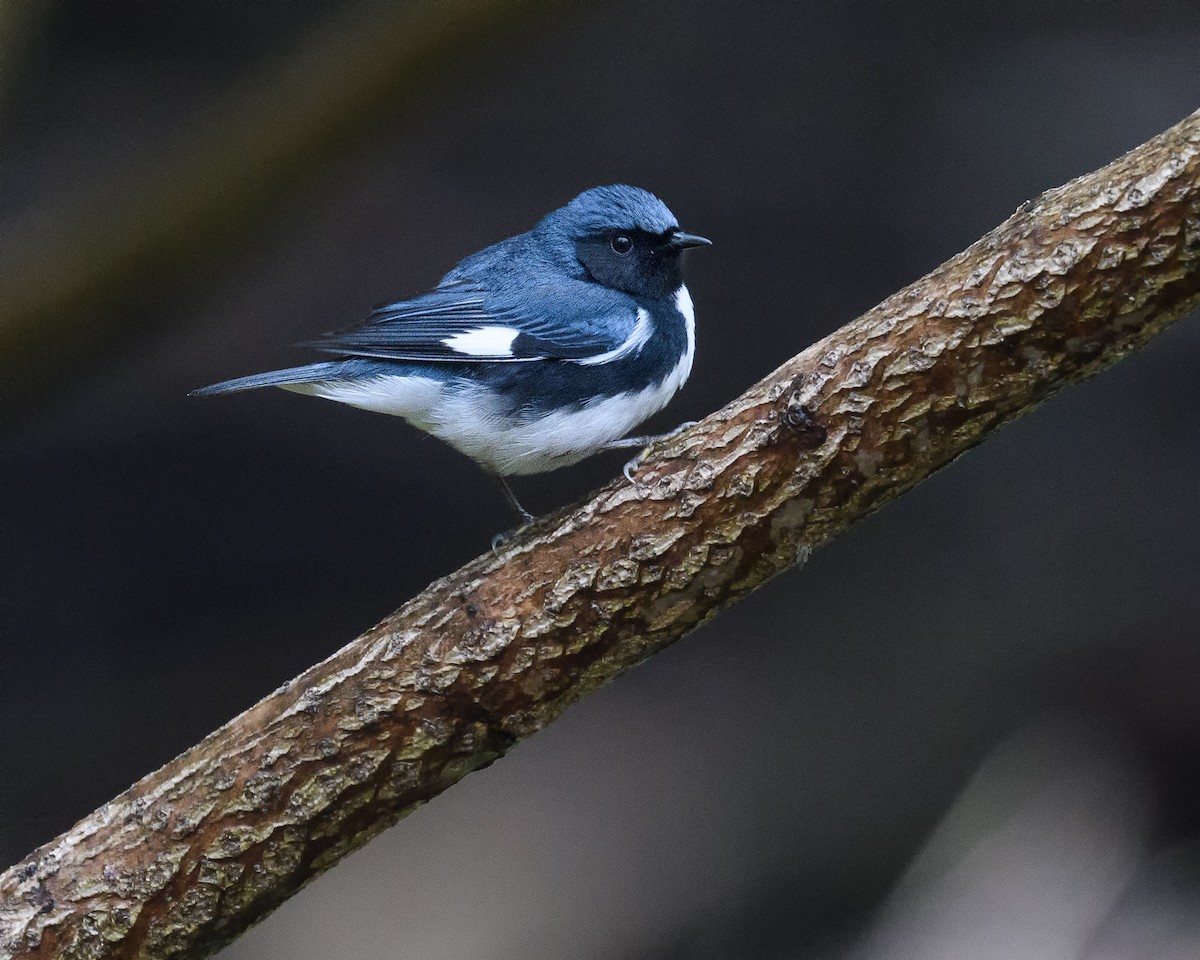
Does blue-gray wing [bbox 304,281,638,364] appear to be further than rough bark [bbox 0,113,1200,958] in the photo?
Yes

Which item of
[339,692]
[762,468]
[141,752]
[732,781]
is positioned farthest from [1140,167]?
[141,752]

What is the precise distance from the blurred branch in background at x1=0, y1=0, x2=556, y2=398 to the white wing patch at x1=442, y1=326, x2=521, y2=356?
571 mm

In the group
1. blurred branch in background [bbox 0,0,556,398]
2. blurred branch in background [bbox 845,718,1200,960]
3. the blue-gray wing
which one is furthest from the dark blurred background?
the blue-gray wing

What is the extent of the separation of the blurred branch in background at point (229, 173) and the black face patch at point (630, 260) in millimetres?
510

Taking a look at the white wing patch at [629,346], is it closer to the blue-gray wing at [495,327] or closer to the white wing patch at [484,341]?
the blue-gray wing at [495,327]

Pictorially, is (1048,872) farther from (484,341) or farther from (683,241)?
(484,341)

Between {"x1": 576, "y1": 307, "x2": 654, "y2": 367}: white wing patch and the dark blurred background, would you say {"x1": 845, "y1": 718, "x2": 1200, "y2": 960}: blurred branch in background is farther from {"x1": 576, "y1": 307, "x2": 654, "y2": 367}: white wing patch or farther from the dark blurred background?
{"x1": 576, "y1": 307, "x2": 654, "y2": 367}: white wing patch

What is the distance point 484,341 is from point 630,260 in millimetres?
466

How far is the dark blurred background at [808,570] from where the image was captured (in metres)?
3.72

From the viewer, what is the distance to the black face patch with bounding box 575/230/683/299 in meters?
2.75

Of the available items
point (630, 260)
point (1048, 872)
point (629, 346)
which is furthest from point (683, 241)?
point (1048, 872)

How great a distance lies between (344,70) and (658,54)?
1496 millimetres

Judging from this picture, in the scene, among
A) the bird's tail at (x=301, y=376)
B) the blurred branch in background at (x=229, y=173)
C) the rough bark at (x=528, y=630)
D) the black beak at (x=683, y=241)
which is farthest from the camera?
the black beak at (x=683, y=241)

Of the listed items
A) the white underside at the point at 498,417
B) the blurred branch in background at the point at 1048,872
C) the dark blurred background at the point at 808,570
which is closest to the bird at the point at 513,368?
the white underside at the point at 498,417
